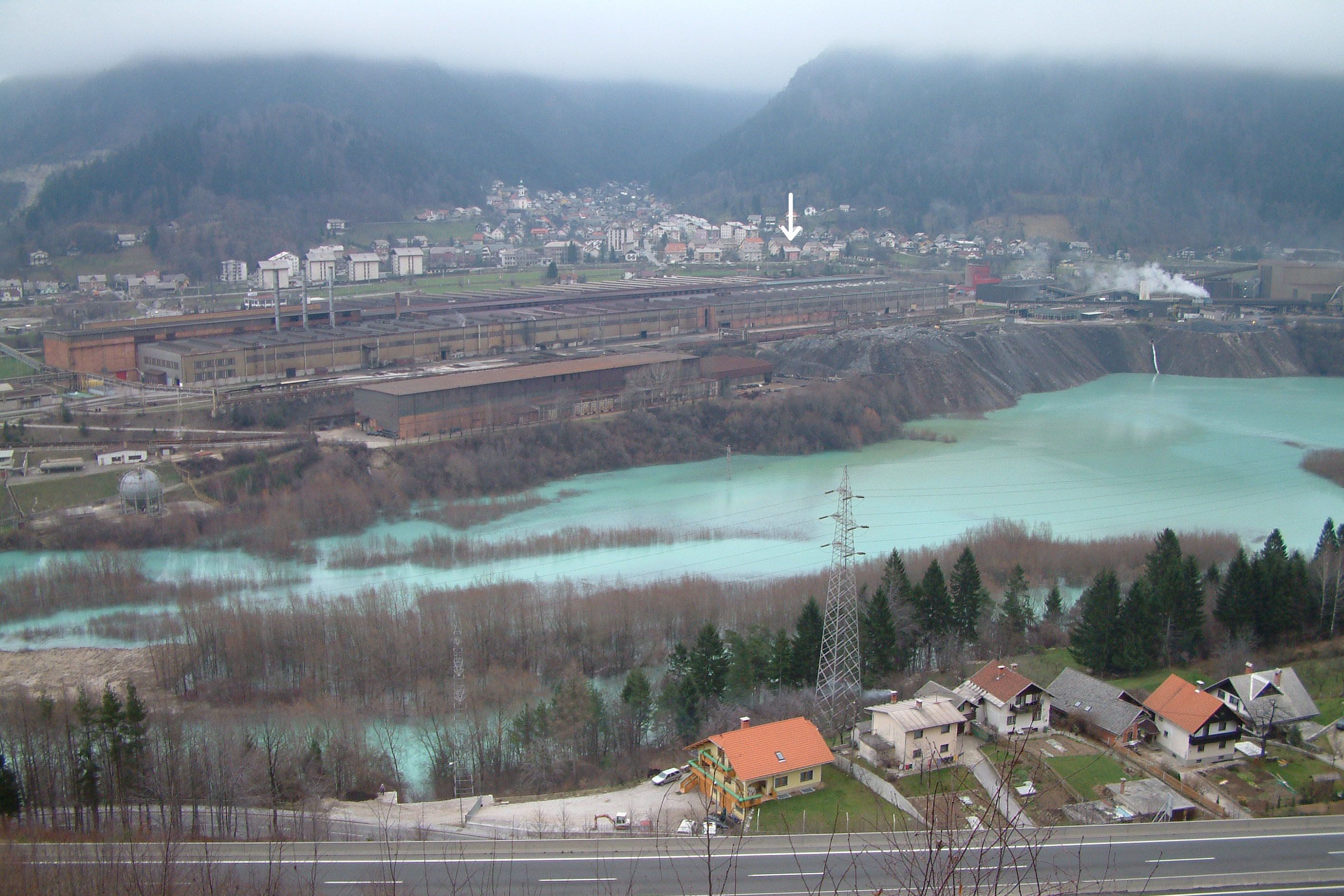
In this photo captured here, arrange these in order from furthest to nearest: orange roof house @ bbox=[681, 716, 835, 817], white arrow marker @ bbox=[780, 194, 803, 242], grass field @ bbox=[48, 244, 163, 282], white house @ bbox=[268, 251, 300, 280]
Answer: white arrow marker @ bbox=[780, 194, 803, 242], white house @ bbox=[268, 251, 300, 280], grass field @ bbox=[48, 244, 163, 282], orange roof house @ bbox=[681, 716, 835, 817]

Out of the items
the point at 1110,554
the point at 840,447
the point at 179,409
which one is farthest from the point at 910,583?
the point at 179,409

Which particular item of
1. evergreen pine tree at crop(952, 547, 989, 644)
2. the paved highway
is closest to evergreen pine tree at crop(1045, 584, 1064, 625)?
evergreen pine tree at crop(952, 547, 989, 644)

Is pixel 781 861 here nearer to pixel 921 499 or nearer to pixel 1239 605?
pixel 1239 605

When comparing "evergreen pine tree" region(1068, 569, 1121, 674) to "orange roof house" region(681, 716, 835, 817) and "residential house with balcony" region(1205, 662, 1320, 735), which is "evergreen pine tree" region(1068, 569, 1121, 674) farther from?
"orange roof house" region(681, 716, 835, 817)

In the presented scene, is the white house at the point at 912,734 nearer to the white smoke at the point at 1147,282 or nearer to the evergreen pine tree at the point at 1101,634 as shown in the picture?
the evergreen pine tree at the point at 1101,634

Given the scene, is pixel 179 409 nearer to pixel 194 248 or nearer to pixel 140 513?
pixel 140 513

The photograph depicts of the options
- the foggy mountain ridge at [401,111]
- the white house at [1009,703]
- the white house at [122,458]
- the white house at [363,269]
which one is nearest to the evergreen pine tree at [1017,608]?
the white house at [1009,703]

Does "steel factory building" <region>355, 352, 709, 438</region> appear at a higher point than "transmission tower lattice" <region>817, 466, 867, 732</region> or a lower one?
higher
